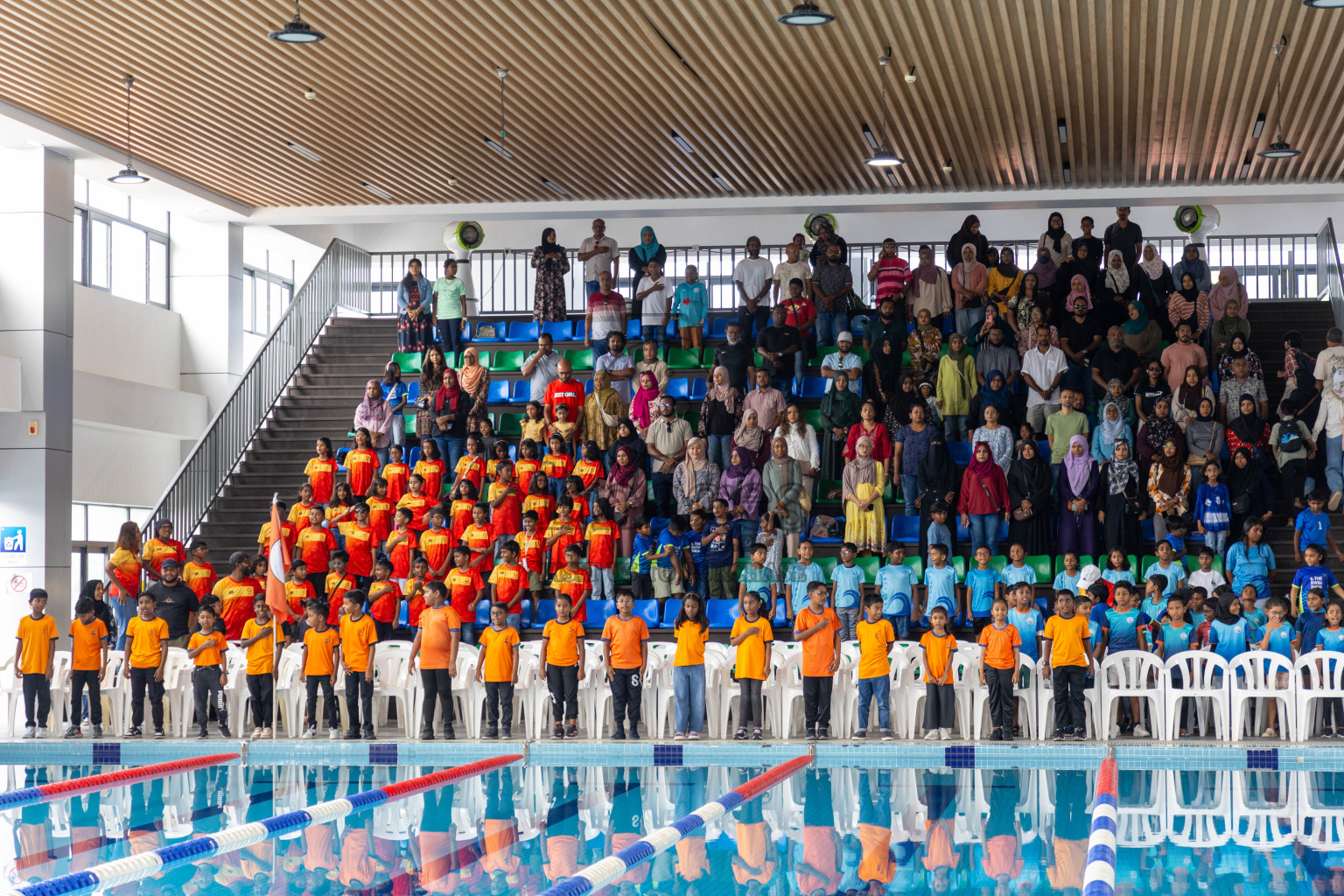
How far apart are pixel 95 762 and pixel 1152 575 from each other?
29.3ft

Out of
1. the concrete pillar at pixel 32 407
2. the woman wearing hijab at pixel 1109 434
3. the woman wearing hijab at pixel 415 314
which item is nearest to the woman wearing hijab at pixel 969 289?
the woman wearing hijab at pixel 1109 434

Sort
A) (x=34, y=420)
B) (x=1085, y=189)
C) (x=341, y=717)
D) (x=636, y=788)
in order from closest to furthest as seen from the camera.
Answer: (x=636, y=788)
(x=341, y=717)
(x=34, y=420)
(x=1085, y=189)

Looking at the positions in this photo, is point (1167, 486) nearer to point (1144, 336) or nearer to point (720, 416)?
point (1144, 336)

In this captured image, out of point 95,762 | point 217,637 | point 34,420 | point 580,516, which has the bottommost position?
point 95,762

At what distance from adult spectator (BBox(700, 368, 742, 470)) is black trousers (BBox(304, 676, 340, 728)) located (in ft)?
15.2

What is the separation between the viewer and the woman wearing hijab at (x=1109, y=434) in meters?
14.1

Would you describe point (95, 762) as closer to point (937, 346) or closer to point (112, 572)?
point (112, 572)

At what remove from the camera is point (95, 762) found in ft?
40.0

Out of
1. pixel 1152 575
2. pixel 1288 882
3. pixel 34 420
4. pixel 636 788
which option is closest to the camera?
pixel 1288 882

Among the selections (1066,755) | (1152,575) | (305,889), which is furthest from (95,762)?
(1152,575)

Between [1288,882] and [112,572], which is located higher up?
[112,572]

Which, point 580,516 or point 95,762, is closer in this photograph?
point 95,762

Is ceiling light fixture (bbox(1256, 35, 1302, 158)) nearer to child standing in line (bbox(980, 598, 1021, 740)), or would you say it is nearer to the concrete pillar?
child standing in line (bbox(980, 598, 1021, 740))

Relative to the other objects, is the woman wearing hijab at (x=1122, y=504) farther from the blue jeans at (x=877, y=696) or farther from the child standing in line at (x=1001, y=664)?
the blue jeans at (x=877, y=696)
